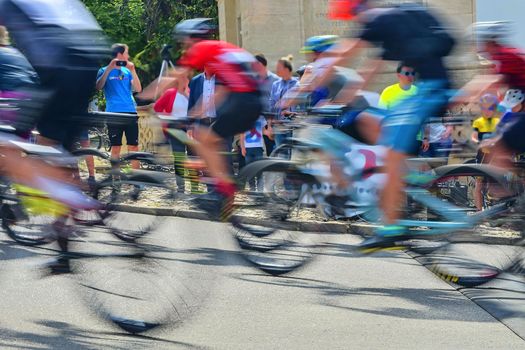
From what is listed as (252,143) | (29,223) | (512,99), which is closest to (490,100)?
(512,99)

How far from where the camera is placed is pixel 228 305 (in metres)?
7.55

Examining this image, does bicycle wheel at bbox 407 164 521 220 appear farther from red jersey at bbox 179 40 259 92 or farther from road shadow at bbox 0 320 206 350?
road shadow at bbox 0 320 206 350

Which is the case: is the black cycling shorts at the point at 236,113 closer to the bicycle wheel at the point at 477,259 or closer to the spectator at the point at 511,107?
the bicycle wheel at the point at 477,259

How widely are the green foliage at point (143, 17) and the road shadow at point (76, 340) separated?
29373 mm

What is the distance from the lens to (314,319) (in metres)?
7.13

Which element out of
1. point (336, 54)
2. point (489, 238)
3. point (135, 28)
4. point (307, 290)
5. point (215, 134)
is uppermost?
point (336, 54)

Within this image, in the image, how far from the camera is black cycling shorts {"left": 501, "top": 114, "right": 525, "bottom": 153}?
7477 mm

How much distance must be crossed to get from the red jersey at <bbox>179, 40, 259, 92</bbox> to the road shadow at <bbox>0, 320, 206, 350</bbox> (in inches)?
86.7

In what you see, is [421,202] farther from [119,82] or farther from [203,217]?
[119,82]

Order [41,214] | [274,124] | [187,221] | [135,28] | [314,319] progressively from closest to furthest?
[41,214]
[314,319]
[187,221]
[274,124]
[135,28]

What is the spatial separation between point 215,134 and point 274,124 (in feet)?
3.19

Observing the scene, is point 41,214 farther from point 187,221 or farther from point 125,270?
point 187,221

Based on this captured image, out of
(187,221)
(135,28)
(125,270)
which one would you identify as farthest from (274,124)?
(135,28)

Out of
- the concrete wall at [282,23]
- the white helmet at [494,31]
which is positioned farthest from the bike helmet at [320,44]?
the concrete wall at [282,23]
